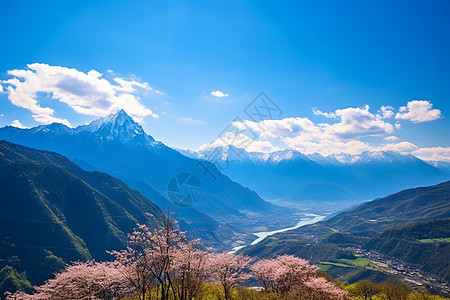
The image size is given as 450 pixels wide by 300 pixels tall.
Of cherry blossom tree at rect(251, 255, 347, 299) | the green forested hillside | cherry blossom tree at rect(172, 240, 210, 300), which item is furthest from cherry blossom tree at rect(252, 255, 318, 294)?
the green forested hillside

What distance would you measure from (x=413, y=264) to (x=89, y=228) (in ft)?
775

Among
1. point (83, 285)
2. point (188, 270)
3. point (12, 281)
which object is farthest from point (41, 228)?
point (188, 270)

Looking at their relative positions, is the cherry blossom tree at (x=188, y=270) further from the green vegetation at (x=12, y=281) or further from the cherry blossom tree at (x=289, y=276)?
the green vegetation at (x=12, y=281)

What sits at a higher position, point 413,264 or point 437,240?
point 437,240

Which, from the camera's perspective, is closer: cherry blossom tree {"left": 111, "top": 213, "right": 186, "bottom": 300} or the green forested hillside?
cherry blossom tree {"left": 111, "top": 213, "right": 186, "bottom": 300}

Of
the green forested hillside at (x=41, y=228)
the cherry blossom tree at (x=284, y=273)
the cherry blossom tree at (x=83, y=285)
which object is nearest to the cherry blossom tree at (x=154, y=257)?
the cherry blossom tree at (x=83, y=285)

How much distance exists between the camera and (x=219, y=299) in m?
28.9

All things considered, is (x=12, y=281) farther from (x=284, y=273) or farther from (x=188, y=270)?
(x=284, y=273)

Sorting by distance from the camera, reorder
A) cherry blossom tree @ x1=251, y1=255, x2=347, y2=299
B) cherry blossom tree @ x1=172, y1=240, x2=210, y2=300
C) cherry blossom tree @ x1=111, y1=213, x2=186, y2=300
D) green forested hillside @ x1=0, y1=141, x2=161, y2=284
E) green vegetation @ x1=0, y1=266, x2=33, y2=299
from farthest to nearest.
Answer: green forested hillside @ x1=0, y1=141, x2=161, y2=284 < green vegetation @ x1=0, y1=266, x2=33, y2=299 < cherry blossom tree @ x1=251, y1=255, x2=347, y2=299 < cherry blossom tree @ x1=172, y1=240, x2=210, y2=300 < cherry blossom tree @ x1=111, y1=213, x2=186, y2=300

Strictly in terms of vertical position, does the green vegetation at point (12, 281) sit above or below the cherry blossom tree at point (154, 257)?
below

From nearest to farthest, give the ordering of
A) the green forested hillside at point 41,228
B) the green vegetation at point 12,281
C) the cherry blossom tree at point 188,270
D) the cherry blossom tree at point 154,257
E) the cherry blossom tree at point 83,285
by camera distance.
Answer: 1. the cherry blossom tree at point 154,257
2. the cherry blossom tree at point 83,285
3. the cherry blossom tree at point 188,270
4. the green vegetation at point 12,281
5. the green forested hillside at point 41,228

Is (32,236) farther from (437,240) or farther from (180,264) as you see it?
(437,240)

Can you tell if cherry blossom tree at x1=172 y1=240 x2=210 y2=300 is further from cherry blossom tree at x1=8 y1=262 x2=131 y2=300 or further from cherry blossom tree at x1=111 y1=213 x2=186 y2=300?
cherry blossom tree at x1=8 y1=262 x2=131 y2=300

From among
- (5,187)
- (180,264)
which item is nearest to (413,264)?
(180,264)
